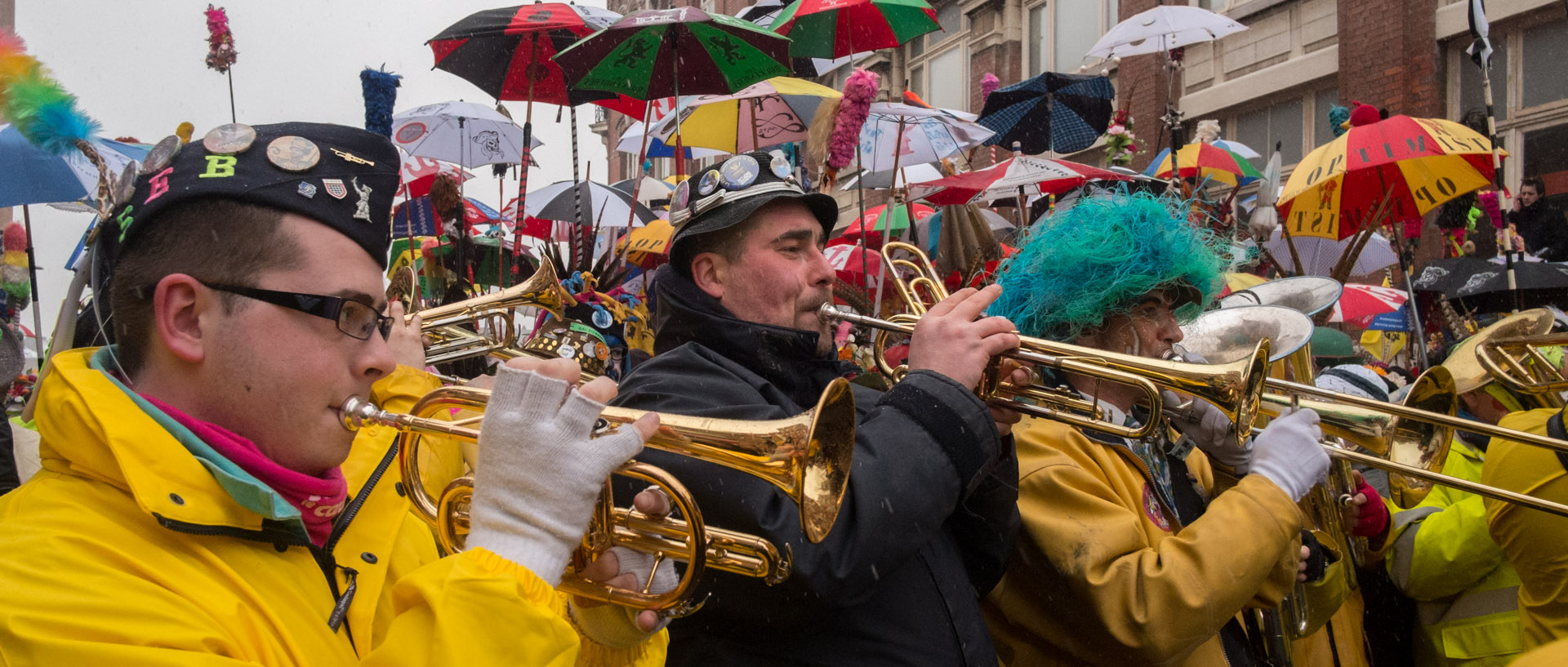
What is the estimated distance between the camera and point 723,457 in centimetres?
177

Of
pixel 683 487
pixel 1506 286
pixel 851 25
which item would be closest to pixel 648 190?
pixel 851 25

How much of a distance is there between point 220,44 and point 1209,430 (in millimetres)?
5584

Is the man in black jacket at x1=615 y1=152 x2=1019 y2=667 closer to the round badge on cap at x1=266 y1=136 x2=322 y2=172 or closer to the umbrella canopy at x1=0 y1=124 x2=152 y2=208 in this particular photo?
the round badge on cap at x1=266 y1=136 x2=322 y2=172

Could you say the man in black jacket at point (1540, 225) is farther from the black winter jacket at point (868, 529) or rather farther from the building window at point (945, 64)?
the building window at point (945, 64)

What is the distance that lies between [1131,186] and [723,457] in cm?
643

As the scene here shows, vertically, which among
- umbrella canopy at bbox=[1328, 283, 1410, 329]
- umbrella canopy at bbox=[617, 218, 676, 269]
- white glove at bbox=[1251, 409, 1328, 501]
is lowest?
white glove at bbox=[1251, 409, 1328, 501]

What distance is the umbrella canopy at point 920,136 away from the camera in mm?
6816

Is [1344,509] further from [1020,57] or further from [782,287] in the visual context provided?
[1020,57]

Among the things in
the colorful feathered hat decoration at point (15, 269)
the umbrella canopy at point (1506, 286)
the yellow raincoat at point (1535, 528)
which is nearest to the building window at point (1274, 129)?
the umbrella canopy at point (1506, 286)

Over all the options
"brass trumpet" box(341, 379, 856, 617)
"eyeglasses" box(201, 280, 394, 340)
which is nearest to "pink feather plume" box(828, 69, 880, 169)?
"brass trumpet" box(341, 379, 856, 617)

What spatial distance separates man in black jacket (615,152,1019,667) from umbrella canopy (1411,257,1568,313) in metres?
3.90

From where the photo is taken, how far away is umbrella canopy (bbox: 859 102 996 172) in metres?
6.82

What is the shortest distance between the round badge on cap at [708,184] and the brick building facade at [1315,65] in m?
7.22

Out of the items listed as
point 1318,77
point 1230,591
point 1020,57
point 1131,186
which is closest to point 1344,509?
point 1230,591
